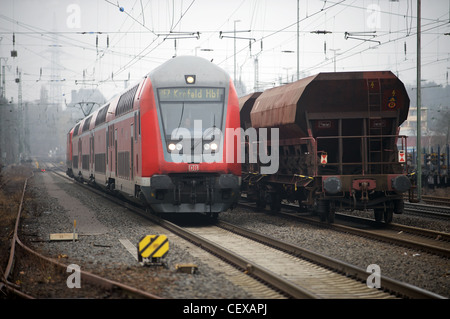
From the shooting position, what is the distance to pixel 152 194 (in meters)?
15.7

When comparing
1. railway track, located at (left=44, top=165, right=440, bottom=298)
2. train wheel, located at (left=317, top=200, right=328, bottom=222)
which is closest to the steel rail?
railway track, located at (left=44, top=165, right=440, bottom=298)

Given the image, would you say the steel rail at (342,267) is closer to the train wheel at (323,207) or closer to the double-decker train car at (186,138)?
the double-decker train car at (186,138)

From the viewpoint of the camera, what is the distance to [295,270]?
10.1 m

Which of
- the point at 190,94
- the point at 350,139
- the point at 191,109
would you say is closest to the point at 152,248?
the point at 191,109

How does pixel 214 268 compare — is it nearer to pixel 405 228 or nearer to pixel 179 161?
pixel 179 161

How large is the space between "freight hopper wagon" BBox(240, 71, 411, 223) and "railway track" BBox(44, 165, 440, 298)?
2786 mm

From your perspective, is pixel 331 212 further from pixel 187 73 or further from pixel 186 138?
pixel 187 73

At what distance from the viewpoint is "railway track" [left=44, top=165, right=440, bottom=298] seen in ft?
27.4

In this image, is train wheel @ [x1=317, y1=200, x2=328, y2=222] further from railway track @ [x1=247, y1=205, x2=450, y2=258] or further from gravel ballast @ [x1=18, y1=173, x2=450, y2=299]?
gravel ballast @ [x1=18, y1=173, x2=450, y2=299]

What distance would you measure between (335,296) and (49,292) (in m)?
4.11

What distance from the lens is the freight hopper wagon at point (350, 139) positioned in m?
15.8

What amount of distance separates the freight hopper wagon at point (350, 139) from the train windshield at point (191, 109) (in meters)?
2.20
